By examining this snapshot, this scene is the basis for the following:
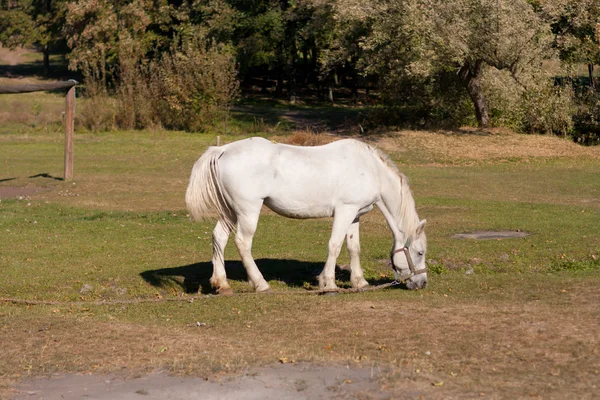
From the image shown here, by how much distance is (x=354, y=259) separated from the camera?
1246 cm

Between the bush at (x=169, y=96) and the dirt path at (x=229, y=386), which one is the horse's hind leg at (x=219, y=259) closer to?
the dirt path at (x=229, y=386)

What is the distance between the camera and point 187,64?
38094 mm

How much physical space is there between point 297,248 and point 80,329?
666cm

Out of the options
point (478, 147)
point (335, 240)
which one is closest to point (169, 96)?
point (478, 147)

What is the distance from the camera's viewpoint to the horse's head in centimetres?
1205

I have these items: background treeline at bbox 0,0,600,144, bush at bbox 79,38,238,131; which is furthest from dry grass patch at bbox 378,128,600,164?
bush at bbox 79,38,238,131

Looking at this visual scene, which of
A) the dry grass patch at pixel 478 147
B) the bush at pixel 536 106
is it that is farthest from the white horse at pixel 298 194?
the bush at pixel 536 106

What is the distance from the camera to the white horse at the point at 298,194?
1198 cm

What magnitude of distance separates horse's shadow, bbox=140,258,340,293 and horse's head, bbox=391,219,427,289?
146 cm

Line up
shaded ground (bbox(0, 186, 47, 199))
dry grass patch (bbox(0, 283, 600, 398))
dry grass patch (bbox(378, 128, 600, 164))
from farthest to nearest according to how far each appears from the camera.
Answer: dry grass patch (bbox(378, 128, 600, 164)), shaded ground (bbox(0, 186, 47, 199)), dry grass patch (bbox(0, 283, 600, 398))

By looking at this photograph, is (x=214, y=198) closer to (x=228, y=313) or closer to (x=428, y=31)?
(x=228, y=313)

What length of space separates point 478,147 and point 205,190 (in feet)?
76.0

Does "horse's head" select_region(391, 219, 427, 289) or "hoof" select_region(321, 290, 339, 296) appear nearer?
"hoof" select_region(321, 290, 339, 296)

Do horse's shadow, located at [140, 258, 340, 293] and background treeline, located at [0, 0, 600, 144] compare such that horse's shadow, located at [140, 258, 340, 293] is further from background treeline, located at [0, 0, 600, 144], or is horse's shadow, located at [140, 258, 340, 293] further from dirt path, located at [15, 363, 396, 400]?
background treeline, located at [0, 0, 600, 144]
